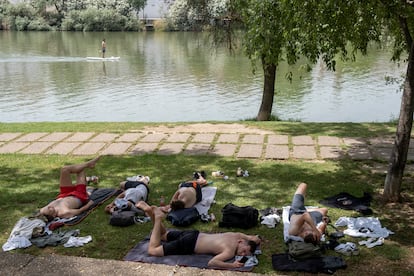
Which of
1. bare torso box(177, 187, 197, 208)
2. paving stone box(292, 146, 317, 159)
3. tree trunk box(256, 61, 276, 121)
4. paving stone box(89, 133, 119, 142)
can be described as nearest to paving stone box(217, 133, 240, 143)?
paving stone box(292, 146, 317, 159)

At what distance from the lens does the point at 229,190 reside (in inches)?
251

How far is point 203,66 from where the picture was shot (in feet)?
92.6

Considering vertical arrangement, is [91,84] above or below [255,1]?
below

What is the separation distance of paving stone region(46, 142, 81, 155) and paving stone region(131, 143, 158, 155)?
1233 millimetres

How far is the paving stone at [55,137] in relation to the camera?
923 centimetres

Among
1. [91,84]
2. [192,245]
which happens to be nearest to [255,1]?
[192,245]

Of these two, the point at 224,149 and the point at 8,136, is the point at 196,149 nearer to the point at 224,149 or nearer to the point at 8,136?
the point at 224,149

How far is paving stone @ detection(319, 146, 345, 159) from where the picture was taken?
7645mm

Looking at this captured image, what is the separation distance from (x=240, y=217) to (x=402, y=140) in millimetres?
2271

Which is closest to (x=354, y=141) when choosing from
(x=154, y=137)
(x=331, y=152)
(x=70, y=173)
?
(x=331, y=152)

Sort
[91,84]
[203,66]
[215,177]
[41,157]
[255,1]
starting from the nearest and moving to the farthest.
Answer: [215,177] → [255,1] → [41,157] → [91,84] → [203,66]

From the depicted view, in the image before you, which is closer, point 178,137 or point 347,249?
point 347,249

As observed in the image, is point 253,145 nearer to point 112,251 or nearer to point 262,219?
point 262,219

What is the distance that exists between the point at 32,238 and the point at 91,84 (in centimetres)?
1920
